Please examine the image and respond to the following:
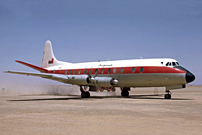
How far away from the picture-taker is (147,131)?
781 cm

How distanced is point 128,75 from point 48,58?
1552cm

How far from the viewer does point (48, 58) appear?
122 ft

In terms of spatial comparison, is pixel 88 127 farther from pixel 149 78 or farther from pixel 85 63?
pixel 85 63

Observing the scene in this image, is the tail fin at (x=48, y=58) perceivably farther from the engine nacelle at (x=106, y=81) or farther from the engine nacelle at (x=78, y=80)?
the engine nacelle at (x=106, y=81)

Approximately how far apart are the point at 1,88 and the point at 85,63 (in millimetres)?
17711

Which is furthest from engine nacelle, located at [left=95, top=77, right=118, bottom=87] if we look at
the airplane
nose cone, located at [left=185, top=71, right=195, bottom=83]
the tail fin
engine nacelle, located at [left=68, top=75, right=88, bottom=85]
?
the tail fin

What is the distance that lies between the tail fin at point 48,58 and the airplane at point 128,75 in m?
5.40

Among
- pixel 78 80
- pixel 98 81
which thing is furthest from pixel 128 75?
pixel 78 80

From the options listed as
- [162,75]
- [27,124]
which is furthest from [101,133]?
[162,75]

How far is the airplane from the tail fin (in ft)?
17.7

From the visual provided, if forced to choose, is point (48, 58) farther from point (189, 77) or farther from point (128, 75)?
point (189, 77)

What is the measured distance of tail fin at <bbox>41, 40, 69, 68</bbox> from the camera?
3650 centimetres

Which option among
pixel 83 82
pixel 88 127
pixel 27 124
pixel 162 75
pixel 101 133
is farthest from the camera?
pixel 83 82

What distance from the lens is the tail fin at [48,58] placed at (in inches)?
1437
